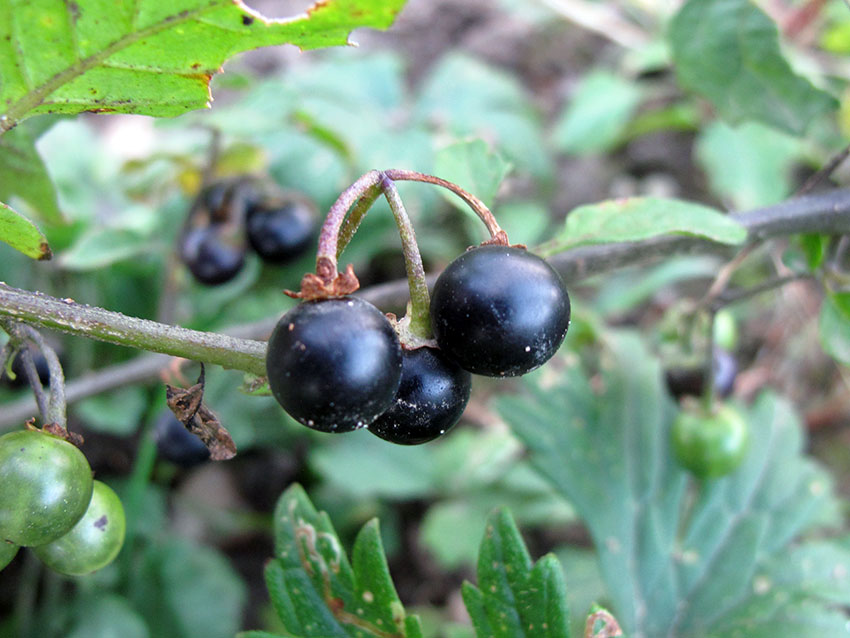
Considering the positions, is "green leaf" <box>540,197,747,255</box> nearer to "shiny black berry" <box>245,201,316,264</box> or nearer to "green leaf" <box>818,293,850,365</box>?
"green leaf" <box>818,293,850,365</box>

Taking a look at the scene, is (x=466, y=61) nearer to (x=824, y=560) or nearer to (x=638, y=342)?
(x=638, y=342)

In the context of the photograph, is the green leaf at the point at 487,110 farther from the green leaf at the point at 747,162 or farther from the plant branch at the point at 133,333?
the plant branch at the point at 133,333

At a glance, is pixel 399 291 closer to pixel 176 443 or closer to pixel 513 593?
pixel 513 593

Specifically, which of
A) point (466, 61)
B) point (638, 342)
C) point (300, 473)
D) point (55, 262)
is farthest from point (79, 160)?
point (638, 342)

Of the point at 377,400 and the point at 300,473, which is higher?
the point at 377,400

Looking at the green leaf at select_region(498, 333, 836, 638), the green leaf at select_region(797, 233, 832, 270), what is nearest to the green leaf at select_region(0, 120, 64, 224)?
the green leaf at select_region(498, 333, 836, 638)

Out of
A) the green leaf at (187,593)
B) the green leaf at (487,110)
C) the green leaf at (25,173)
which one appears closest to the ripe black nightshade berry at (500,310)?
the green leaf at (25,173)
